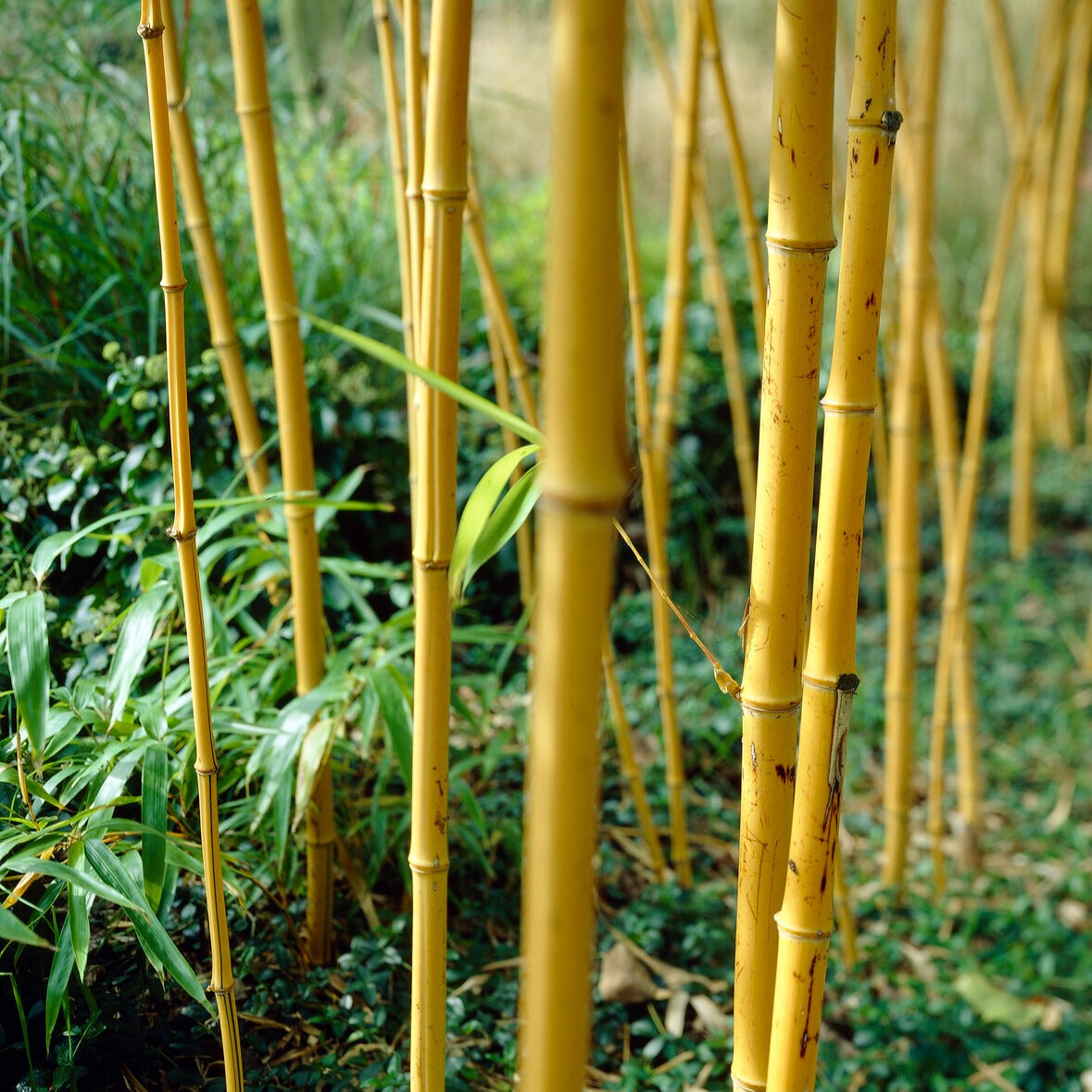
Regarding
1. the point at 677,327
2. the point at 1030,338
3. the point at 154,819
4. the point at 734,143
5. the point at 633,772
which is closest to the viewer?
the point at 154,819

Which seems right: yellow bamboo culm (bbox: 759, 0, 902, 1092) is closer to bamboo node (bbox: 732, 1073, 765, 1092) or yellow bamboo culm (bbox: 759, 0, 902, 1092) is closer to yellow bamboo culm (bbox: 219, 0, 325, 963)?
bamboo node (bbox: 732, 1073, 765, 1092)

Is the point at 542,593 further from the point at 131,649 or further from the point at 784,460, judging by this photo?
the point at 131,649

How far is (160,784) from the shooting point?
0.75 m

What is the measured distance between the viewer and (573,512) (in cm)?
38

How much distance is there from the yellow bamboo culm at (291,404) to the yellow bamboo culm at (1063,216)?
2.05 meters

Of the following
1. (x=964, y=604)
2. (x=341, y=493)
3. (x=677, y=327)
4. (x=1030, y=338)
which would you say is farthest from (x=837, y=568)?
(x=1030, y=338)

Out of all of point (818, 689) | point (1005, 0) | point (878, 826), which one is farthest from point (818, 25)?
point (1005, 0)

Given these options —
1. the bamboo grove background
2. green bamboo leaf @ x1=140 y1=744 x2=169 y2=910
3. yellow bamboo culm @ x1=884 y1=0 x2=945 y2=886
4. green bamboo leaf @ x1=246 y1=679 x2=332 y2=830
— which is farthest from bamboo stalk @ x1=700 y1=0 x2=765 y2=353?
green bamboo leaf @ x1=140 y1=744 x2=169 y2=910

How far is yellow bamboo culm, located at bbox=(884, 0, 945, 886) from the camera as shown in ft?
3.98

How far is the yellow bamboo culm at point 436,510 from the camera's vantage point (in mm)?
545

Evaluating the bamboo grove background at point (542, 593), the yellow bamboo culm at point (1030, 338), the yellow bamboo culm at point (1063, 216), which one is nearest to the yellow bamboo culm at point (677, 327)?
the bamboo grove background at point (542, 593)

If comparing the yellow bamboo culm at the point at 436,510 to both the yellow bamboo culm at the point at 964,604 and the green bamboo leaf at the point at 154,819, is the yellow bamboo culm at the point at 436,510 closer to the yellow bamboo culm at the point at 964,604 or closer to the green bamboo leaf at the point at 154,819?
the green bamboo leaf at the point at 154,819

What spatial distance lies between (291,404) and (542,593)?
522 millimetres

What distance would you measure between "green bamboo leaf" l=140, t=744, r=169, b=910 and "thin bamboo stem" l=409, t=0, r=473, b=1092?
0.63 ft
